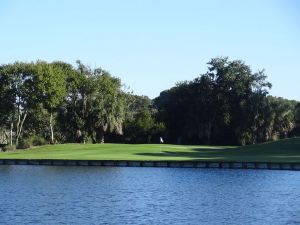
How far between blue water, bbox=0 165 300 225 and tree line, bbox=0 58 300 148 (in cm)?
3383

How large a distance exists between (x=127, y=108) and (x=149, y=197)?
216 ft

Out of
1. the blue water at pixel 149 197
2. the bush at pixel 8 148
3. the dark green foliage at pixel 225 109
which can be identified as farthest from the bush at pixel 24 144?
the blue water at pixel 149 197

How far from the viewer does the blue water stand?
28.4 meters

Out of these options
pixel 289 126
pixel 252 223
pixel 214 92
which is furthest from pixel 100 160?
pixel 289 126

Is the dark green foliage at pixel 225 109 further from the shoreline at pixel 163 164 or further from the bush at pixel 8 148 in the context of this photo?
the shoreline at pixel 163 164

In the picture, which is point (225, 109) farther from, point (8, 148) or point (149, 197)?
point (149, 197)

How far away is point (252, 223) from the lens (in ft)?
89.0

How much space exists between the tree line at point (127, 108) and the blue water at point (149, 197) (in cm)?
3383

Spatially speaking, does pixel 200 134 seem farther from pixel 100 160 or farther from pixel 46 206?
pixel 46 206

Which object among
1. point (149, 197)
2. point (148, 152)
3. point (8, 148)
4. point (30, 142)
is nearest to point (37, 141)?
point (30, 142)

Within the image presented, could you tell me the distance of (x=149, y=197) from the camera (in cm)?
3562

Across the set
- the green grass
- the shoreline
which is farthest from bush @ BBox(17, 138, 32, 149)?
the shoreline

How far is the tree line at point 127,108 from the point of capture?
3386 inches

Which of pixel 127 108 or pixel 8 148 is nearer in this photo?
pixel 8 148
